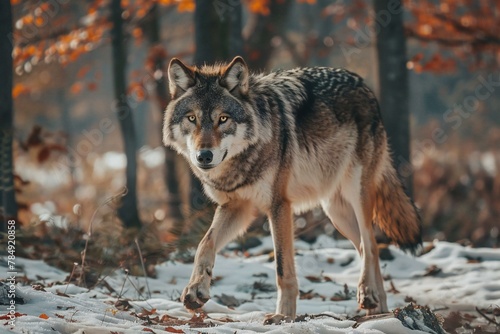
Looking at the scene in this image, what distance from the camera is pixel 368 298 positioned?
5.41 m

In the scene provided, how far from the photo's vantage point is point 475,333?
502 centimetres

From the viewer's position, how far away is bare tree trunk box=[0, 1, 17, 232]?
6.75m

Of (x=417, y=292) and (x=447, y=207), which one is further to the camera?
(x=447, y=207)

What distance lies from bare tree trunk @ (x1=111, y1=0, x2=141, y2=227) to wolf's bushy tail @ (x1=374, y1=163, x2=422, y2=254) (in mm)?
4250

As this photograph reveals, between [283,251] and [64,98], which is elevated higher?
[64,98]

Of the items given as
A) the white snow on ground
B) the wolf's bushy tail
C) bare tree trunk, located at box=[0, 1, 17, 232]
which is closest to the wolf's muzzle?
the white snow on ground

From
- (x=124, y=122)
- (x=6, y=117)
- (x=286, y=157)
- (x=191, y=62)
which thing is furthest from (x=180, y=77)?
(x=191, y=62)

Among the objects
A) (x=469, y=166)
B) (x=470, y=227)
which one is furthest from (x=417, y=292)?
(x=469, y=166)

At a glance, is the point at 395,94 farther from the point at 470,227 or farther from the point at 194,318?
the point at 194,318

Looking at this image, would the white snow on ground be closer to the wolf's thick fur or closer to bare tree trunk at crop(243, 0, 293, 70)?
the wolf's thick fur

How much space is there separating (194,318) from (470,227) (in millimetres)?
8005

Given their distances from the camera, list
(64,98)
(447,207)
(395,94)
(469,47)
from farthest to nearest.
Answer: (64,98), (447,207), (469,47), (395,94)

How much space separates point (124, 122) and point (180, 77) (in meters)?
4.81

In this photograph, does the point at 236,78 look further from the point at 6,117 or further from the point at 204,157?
the point at 6,117
